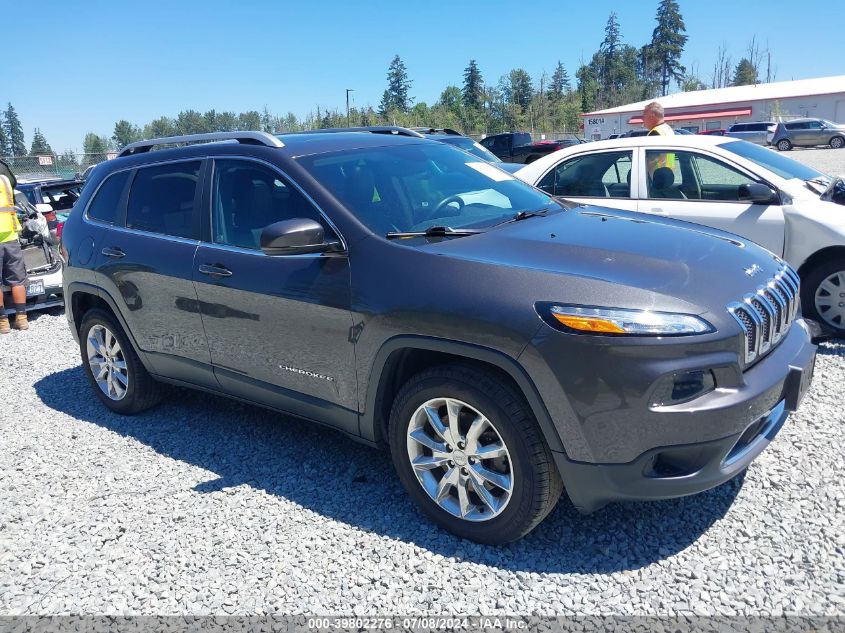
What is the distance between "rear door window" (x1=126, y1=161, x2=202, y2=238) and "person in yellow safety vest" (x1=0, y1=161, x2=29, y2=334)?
13.7 feet

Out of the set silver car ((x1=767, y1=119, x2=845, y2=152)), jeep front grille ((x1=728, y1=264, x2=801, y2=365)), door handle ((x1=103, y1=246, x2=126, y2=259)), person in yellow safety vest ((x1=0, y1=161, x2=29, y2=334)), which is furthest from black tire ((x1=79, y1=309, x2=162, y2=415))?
silver car ((x1=767, y1=119, x2=845, y2=152))

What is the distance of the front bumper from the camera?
255cm

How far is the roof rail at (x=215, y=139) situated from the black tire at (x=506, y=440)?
1.72 meters

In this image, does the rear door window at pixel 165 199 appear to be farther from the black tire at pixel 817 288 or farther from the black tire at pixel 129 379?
the black tire at pixel 817 288

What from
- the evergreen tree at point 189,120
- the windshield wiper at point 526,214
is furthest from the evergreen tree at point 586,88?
the windshield wiper at point 526,214

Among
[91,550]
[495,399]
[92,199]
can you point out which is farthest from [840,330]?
[92,199]

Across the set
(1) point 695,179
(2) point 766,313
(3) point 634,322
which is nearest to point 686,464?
(3) point 634,322

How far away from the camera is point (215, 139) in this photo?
13.8 feet

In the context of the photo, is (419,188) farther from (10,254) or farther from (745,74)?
(745,74)

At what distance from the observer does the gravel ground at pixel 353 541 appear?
8.87 ft

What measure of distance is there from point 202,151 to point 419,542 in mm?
2665

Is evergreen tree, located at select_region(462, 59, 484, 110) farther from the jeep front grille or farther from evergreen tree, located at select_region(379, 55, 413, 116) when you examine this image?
the jeep front grille

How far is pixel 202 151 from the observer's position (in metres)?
4.10

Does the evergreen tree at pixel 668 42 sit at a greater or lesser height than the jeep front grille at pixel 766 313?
greater
